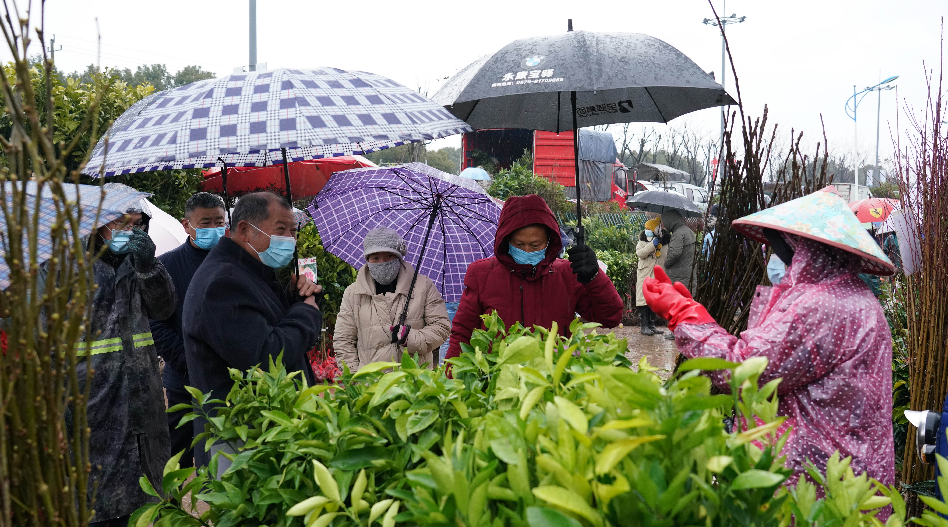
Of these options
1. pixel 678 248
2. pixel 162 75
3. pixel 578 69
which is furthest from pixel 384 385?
pixel 162 75

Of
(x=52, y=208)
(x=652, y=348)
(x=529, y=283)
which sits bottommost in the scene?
(x=652, y=348)

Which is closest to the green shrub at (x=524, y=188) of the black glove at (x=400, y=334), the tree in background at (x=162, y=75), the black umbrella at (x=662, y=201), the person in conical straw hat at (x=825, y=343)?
the black umbrella at (x=662, y=201)

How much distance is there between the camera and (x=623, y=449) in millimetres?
878

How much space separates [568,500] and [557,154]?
21.5 meters

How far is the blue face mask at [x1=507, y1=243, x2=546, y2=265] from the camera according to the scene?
3.30 m

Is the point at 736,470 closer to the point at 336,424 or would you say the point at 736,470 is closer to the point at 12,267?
the point at 336,424

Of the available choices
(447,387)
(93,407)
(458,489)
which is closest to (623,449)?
(458,489)

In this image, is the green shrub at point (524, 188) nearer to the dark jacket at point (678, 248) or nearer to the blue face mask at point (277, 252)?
the dark jacket at point (678, 248)

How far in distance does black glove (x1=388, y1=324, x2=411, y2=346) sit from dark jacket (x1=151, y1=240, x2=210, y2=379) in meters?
1.12

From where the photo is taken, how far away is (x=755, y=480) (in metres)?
0.92

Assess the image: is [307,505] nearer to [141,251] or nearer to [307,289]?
[307,289]

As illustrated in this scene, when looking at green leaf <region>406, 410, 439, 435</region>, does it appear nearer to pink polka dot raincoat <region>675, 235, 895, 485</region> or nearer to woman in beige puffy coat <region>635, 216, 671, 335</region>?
pink polka dot raincoat <region>675, 235, 895, 485</region>

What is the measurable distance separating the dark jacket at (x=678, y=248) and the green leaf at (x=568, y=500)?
26.1 feet

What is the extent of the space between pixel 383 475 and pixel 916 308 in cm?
314
